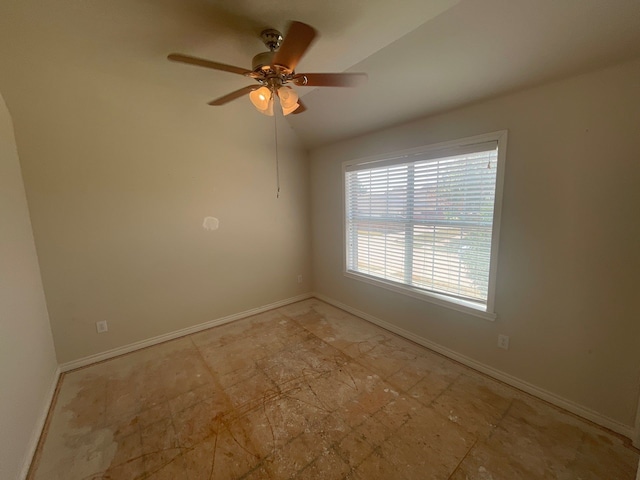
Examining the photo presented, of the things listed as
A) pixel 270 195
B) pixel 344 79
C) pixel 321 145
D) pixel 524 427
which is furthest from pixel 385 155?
pixel 524 427

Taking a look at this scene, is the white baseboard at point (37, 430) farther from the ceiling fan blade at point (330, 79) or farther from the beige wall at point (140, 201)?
the ceiling fan blade at point (330, 79)

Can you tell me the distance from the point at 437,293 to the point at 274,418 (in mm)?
1758

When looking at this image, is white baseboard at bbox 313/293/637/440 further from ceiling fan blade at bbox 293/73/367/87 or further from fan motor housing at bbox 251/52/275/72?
fan motor housing at bbox 251/52/275/72

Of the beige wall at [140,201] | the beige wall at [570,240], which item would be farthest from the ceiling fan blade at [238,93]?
the beige wall at [570,240]

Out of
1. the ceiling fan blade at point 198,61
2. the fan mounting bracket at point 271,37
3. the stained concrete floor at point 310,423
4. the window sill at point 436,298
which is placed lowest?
the stained concrete floor at point 310,423

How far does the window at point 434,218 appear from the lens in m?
2.05

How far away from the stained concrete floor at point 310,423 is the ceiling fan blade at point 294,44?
Result: 2.17 m

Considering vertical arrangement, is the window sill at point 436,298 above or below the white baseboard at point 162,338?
above

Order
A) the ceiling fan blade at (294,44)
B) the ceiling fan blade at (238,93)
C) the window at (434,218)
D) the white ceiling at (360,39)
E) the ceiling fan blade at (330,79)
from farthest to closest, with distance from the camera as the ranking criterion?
the window at (434,218) → the ceiling fan blade at (238,93) → the ceiling fan blade at (330,79) → the white ceiling at (360,39) → the ceiling fan blade at (294,44)

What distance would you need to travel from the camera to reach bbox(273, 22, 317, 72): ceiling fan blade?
110 cm

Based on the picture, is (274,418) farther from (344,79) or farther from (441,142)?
(441,142)

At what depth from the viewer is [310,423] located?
5.51ft

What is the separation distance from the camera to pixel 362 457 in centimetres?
145

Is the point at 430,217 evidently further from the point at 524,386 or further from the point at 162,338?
the point at 162,338
